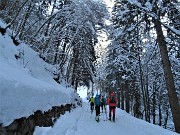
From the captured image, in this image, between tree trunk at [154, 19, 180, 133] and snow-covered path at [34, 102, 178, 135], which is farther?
tree trunk at [154, 19, 180, 133]

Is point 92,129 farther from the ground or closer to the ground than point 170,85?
closer to the ground

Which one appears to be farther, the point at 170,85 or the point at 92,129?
the point at 170,85

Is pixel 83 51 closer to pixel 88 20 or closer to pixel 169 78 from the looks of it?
pixel 88 20

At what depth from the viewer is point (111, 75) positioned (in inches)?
1428

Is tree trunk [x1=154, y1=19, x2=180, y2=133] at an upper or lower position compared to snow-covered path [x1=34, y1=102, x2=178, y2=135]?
upper

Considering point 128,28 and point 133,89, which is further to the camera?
point 133,89

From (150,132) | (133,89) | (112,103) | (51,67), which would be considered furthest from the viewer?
(133,89)

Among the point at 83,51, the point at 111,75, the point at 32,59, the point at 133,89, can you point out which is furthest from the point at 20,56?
the point at 111,75

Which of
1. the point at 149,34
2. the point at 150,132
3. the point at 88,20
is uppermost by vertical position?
the point at 88,20

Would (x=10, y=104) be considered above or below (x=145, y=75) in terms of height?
below

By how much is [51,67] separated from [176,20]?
663 centimetres

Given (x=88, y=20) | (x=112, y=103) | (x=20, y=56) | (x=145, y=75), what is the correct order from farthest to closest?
1. (x=145, y=75)
2. (x=88, y=20)
3. (x=112, y=103)
4. (x=20, y=56)

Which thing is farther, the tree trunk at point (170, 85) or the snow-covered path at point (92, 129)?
the tree trunk at point (170, 85)

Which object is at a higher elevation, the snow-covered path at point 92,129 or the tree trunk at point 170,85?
the tree trunk at point 170,85
